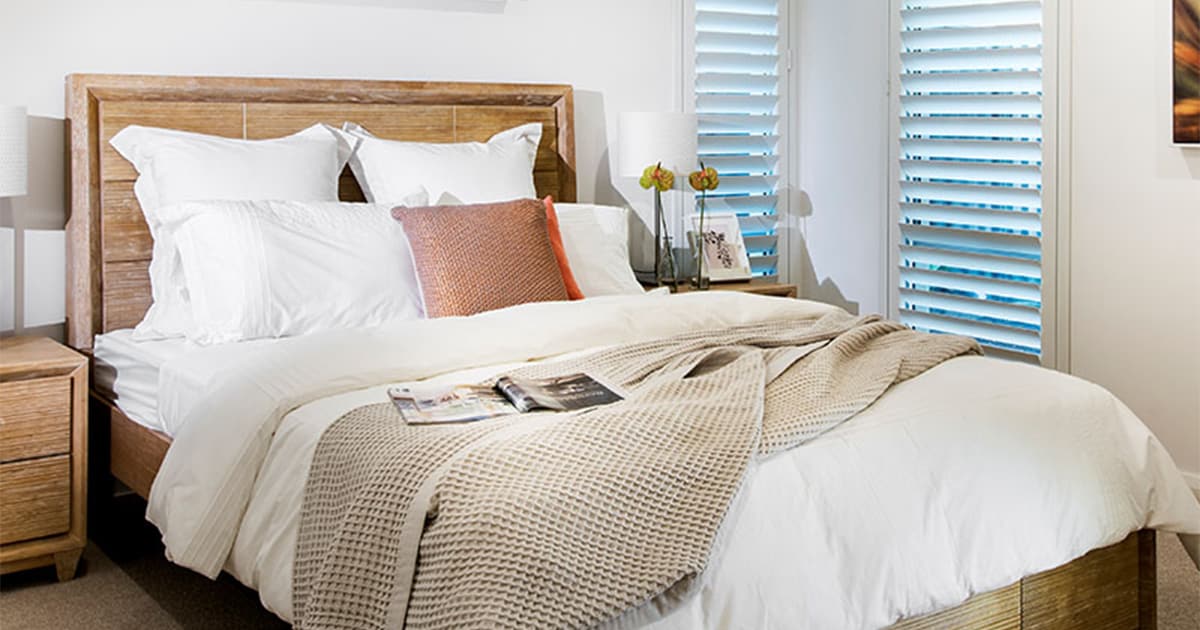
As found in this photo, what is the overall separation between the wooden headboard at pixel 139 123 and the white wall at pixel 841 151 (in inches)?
63.6

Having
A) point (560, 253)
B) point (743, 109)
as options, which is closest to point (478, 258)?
point (560, 253)

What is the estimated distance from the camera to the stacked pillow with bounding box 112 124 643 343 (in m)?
3.25

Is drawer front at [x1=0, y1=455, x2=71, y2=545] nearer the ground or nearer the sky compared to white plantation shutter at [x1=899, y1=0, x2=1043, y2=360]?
nearer the ground

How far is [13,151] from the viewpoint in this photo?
3275 millimetres

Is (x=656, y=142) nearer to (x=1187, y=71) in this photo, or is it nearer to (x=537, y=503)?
(x=1187, y=71)

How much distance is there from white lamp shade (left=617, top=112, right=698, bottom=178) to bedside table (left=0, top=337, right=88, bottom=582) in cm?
196

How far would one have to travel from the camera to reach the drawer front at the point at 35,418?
3.12m

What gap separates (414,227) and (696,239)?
59.3 inches

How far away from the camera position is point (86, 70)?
3.63 meters

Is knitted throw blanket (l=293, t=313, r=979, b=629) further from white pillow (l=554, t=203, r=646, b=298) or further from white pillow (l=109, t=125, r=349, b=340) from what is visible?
white pillow (l=554, t=203, r=646, b=298)

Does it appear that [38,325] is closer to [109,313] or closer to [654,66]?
[109,313]

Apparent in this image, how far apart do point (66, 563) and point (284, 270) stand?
95 cm

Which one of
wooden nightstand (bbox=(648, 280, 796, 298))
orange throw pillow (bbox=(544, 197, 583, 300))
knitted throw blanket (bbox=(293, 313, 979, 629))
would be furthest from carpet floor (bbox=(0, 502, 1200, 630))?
wooden nightstand (bbox=(648, 280, 796, 298))

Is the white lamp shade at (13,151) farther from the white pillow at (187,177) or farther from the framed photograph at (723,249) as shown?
the framed photograph at (723,249)
